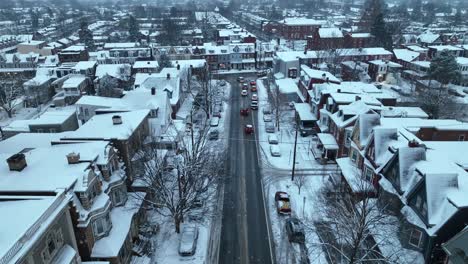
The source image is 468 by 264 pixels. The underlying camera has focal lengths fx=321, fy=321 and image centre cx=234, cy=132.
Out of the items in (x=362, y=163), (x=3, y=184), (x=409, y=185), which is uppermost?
(x=3, y=184)

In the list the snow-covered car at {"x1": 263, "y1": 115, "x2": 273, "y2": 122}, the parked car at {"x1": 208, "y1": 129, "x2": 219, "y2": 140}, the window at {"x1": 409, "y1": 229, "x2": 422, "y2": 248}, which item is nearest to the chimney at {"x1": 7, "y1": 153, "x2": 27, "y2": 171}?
the parked car at {"x1": 208, "y1": 129, "x2": 219, "y2": 140}

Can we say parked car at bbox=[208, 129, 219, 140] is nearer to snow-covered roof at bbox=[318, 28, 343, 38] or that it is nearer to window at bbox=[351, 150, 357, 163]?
window at bbox=[351, 150, 357, 163]

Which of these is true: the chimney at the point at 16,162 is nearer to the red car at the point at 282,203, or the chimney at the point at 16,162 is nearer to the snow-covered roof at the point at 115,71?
the red car at the point at 282,203

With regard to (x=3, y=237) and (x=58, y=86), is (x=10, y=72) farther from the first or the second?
(x=3, y=237)

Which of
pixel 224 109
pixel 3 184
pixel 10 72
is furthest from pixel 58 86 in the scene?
pixel 3 184

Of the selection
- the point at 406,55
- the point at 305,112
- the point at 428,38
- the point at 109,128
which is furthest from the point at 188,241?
the point at 428,38

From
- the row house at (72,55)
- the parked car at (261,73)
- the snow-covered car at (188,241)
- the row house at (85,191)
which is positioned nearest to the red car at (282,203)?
the snow-covered car at (188,241)

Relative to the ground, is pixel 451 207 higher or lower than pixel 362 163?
higher
